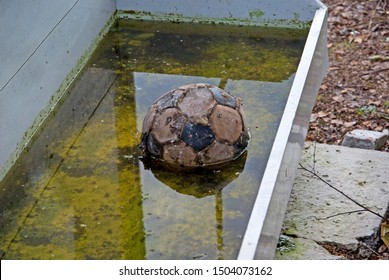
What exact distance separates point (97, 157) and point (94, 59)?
3.31ft

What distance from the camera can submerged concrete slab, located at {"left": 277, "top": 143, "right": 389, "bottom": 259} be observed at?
386 cm

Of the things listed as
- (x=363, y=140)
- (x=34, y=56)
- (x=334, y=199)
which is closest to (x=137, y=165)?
(x=34, y=56)

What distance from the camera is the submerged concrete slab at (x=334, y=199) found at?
3855 mm

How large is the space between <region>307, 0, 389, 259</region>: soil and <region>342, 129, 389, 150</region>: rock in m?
0.12

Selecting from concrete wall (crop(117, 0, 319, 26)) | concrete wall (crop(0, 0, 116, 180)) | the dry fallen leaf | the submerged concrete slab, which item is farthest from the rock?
concrete wall (crop(0, 0, 116, 180))

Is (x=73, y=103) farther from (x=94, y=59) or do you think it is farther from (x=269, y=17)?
(x=269, y=17)

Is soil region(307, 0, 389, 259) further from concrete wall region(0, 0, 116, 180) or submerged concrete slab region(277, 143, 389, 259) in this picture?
concrete wall region(0, 0, 116, 180)

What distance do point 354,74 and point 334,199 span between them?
1.71 m

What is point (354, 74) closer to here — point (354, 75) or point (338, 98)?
point (354, 75)

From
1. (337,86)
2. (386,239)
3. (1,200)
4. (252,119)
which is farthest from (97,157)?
(337,86)

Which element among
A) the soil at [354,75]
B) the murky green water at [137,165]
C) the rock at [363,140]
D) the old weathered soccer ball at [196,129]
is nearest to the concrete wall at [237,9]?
the murky green water at [137,165]

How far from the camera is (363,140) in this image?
4633mm

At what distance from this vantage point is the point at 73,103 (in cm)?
404
